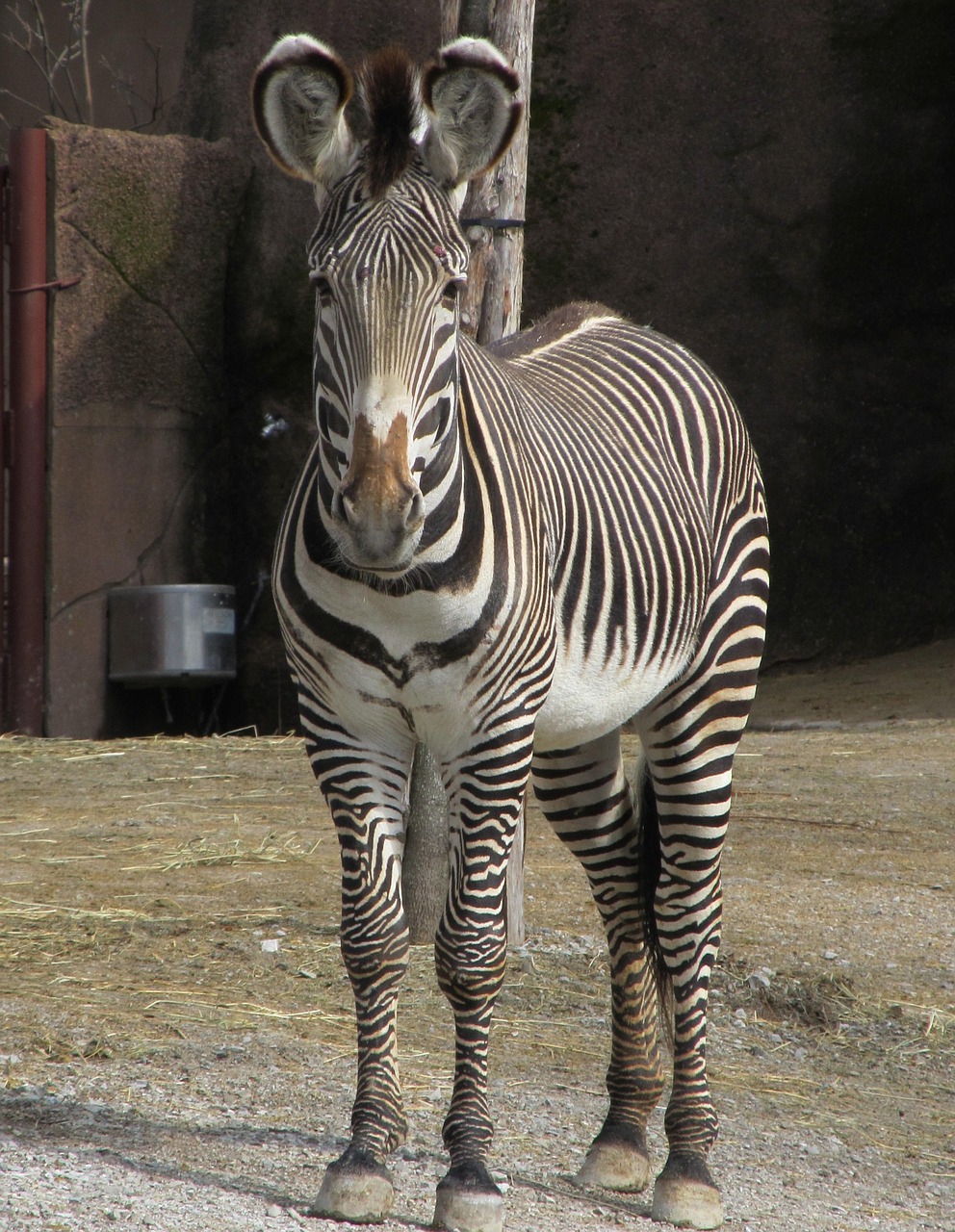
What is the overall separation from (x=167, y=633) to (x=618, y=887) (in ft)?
19.1

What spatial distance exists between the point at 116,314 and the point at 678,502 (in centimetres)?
635

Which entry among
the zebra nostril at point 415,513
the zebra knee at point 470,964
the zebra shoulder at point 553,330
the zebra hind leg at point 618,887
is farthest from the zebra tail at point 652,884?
the zebra nostril at point 415,513

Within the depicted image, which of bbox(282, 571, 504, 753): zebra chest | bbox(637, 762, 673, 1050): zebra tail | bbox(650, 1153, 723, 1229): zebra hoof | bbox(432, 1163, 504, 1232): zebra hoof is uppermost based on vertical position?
bbox(282, 571, 504, 753): zebra chest

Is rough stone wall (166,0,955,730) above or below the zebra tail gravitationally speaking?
above

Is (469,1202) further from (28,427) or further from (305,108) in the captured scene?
(28,427)

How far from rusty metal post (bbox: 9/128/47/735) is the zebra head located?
21.1ft

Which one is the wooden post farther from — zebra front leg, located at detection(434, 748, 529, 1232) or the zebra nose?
the zebra nose

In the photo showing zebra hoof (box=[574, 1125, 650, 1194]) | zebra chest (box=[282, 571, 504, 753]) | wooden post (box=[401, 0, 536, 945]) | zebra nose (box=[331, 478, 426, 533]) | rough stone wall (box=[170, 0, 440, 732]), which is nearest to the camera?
zebra nose (box=[331, 478, 426, 533])

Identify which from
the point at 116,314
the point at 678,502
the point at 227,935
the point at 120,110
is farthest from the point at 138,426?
the point at 678,502

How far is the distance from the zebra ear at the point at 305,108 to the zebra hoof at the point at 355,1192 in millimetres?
1831

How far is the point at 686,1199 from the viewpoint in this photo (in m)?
3.19

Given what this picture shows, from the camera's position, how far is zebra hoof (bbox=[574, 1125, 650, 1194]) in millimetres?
3338

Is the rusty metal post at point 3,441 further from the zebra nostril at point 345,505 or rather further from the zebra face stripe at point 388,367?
the zebra nostril at point 345,505

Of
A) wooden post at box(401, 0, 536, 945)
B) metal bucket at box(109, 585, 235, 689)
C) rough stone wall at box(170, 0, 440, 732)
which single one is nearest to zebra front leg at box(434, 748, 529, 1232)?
wooden post at box(401, 0, 536, 945)
